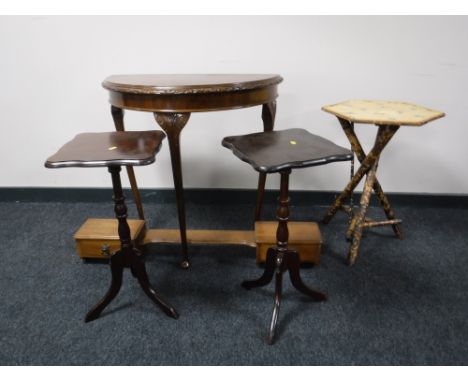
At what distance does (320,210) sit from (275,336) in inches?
52.7

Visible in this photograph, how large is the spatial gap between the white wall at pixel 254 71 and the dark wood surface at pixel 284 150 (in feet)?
3.16

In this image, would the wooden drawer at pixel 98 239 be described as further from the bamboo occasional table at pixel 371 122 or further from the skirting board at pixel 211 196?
the bamboo occasional table at pixel 371 122

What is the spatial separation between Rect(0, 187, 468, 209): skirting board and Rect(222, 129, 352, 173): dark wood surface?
1192mm

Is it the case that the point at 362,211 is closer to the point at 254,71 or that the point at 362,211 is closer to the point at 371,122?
the point at 371,122

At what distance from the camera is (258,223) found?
210cm

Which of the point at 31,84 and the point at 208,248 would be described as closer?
the point at 208,248

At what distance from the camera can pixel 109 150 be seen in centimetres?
143

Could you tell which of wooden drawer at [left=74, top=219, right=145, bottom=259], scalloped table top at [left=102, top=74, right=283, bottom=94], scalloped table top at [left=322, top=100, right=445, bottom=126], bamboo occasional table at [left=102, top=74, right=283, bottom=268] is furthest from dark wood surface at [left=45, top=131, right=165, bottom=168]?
scalloped table top at [left=322, top=100, right=445, bottom=126]

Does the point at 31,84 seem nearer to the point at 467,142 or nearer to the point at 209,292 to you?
the point at 209,292

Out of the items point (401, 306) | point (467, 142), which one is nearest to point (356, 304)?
point (401, 306)

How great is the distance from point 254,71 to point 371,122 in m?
0.97

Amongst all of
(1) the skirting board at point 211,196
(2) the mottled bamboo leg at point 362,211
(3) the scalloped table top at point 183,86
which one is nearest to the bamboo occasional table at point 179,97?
(3) the scalloped table top at point 183,86

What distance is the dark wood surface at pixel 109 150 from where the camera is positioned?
1327 mm

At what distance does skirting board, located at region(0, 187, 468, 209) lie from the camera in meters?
2.72
